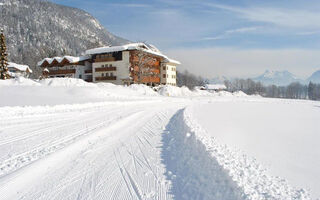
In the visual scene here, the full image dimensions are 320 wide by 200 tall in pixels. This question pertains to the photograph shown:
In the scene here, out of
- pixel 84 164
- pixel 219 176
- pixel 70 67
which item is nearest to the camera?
pixel 219 176

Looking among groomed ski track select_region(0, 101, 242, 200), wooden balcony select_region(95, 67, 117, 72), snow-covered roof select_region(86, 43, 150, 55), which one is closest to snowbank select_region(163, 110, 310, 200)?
groomed ski track select_region(0, 101, 242, 200)

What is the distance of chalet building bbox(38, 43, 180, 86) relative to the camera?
Result: 51.6 metres

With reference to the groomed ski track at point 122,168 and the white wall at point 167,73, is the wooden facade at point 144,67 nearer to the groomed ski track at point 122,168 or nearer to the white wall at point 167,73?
the white wall at point 167,73

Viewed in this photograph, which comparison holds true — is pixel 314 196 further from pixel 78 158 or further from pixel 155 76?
pixel 155 76

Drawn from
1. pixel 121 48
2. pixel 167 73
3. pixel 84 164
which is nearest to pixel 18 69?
pixel 121 48

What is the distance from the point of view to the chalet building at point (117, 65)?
51.6m

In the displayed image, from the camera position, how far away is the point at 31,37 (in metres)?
163

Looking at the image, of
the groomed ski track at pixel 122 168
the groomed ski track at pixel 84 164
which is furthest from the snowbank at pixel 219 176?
the groomed ski track at pixel 84 164

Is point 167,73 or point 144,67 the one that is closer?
point 144,67

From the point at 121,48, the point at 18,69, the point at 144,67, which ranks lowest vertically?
the point at 144,67

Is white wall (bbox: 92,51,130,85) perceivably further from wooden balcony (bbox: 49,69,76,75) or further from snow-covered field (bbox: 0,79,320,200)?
snow-covered field (bbox: 0,79,320,200)

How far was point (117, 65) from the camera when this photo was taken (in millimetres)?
52531

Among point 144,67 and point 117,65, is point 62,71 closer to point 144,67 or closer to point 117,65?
point 117,65

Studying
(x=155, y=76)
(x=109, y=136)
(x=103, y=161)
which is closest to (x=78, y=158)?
(x=103, y=161)
